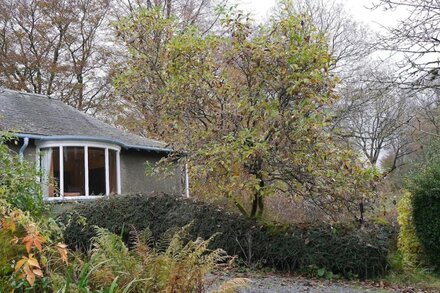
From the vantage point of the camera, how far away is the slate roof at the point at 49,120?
13.8m

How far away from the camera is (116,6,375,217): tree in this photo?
7449 mm

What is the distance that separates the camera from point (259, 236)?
26.4ft

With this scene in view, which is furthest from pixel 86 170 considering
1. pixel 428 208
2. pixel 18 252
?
pixel 18 252

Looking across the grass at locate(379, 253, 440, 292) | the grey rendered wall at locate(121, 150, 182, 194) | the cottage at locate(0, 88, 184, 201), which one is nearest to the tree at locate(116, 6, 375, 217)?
the grass at locate(379, 253, 440, 292)

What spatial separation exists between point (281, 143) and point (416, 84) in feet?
7.26

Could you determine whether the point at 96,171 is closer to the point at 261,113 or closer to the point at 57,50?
the point at 261,113

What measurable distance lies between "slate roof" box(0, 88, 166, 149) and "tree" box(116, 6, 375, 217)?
6.73 meters

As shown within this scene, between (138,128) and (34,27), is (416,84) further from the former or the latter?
(34,27)

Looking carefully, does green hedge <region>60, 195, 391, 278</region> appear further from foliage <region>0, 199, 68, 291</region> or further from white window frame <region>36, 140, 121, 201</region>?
white window frame <region>36, 140, 121, 201</region>

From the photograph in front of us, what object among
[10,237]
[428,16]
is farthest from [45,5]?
[10,237]

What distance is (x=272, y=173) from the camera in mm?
7750

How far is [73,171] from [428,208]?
10.0 meters

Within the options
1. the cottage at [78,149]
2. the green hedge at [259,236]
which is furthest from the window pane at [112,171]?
the green hedge at [259,236]

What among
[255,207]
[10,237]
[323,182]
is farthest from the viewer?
[255,207]
